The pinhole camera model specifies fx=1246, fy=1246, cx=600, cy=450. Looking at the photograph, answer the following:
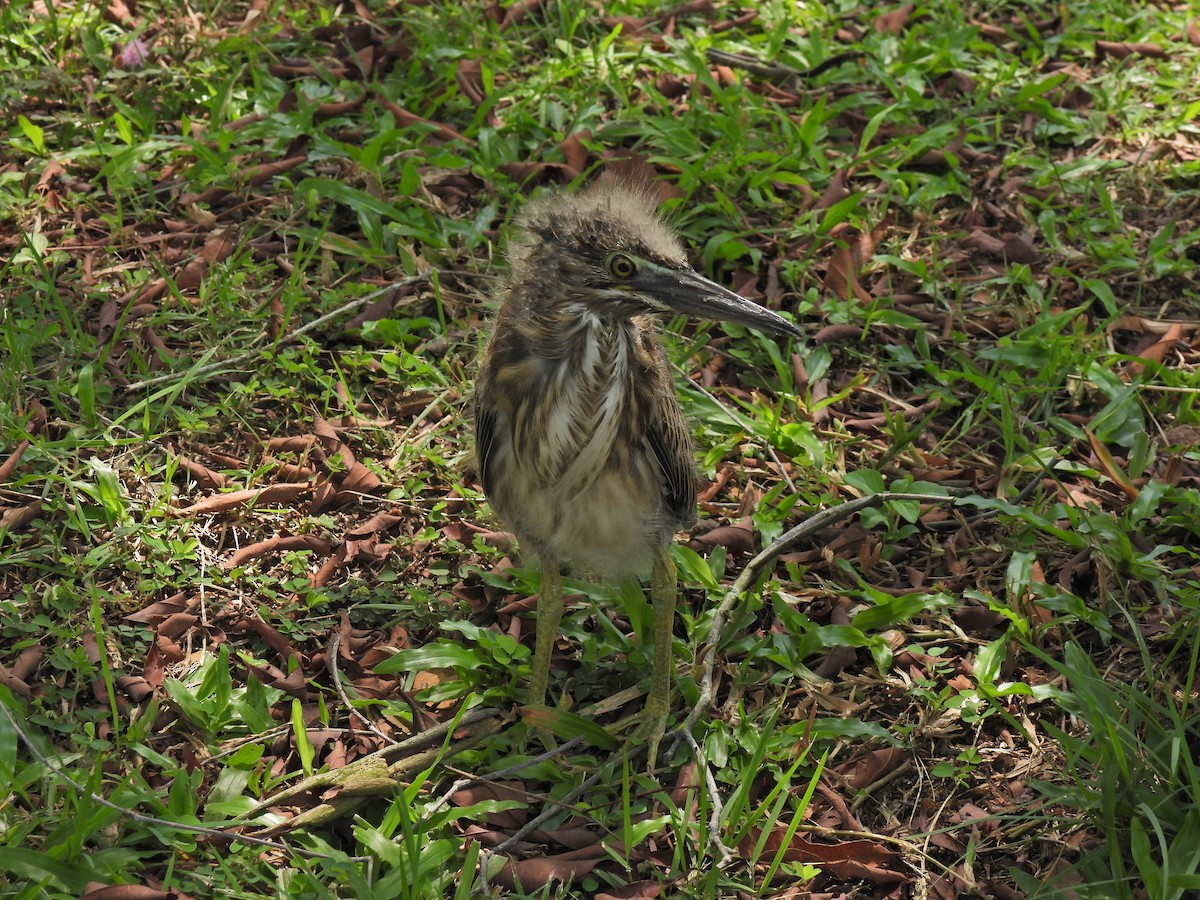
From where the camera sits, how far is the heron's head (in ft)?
12.7

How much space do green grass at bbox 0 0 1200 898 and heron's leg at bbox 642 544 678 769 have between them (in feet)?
0.39

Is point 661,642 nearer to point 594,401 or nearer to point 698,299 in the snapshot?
point 594,401

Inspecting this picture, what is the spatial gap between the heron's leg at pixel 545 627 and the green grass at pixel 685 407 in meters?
0.13

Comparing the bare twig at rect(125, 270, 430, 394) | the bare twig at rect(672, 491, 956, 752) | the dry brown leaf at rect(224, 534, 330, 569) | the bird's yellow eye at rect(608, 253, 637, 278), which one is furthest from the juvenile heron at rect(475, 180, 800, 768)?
the bare twig at rect(125, 270, 430, 394)

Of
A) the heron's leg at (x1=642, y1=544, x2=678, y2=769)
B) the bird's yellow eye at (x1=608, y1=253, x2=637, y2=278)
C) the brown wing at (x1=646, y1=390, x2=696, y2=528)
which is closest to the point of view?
the bird's yellow eye at (x1=608, y1=253, x2=637, y2=278)

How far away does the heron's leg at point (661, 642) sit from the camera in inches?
169

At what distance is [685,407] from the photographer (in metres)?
5.27

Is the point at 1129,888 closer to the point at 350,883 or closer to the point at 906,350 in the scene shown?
the point at 350,883

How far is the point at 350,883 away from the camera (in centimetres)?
365

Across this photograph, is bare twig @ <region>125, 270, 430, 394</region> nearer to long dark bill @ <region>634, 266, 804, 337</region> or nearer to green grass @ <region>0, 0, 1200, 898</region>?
green grass @ <region>0, 0, 1200, 898</region>

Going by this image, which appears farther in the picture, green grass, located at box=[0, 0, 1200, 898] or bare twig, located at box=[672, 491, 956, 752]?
bare twig, located at box=[672, 491, 956, 752]

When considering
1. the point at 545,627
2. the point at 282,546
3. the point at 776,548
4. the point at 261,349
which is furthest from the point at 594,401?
the point at 261,349

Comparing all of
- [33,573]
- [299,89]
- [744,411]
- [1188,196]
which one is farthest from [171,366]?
[1188,196]

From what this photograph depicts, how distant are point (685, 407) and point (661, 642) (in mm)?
1285
